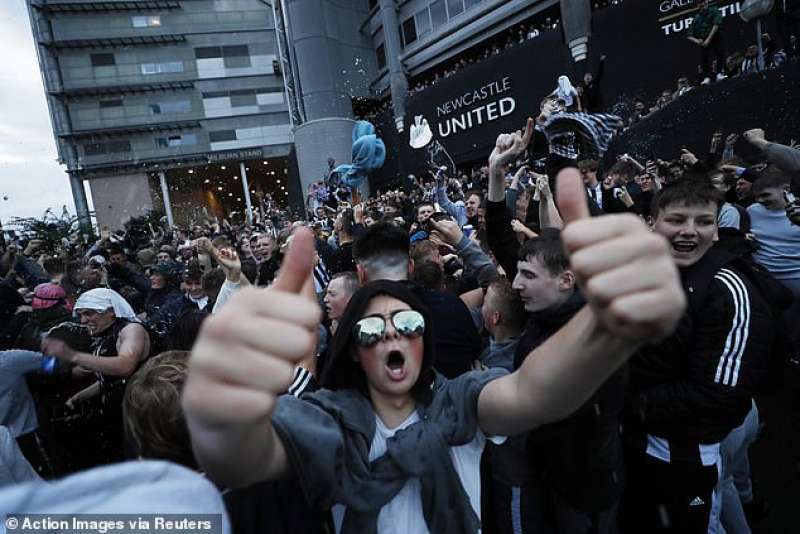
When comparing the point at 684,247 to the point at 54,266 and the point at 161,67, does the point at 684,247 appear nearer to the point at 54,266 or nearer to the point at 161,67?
the point at 54,266

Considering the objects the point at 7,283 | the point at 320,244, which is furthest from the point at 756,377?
the point at 7,283

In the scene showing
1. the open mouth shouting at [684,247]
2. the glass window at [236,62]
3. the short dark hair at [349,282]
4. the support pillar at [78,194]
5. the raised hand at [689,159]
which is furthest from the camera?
the glass window at [236,62]

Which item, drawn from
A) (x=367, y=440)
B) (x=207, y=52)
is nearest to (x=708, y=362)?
(x=367, y=440)

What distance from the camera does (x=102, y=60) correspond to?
36.0 m

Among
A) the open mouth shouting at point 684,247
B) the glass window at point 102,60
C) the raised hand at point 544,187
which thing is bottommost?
the open mouth shouting at point 684,247

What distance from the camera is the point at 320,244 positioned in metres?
5.79

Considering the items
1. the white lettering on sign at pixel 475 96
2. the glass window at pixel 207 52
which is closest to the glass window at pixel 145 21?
the glass window at pixel 207 52

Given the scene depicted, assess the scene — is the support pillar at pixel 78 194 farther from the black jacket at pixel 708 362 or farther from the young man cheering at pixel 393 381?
the black jacket at pixel 708 362

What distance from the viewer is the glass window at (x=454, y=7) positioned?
22.4 metres

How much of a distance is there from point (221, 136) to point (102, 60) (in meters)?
11.0

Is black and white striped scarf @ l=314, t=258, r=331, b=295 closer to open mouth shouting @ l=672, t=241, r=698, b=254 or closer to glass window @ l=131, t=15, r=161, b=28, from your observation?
open mouth shouting @ l=672, t=241, r=698, b=254

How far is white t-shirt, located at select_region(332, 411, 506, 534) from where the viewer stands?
1.36 metres

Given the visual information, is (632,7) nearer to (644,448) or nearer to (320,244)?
(320,244)

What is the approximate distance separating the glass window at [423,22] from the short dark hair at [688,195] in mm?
24934
